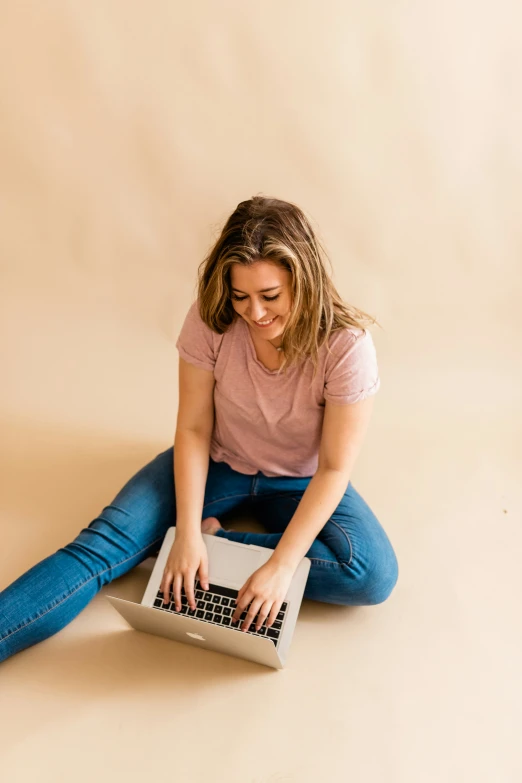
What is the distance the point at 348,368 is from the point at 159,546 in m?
0.59

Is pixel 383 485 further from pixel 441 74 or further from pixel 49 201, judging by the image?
pixel 49 201

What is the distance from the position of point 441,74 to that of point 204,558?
1543mm

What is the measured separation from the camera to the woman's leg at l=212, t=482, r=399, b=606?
4.95 ft

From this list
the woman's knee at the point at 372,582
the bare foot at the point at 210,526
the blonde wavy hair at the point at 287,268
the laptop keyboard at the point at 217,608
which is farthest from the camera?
the bare foot at the point at 210,526

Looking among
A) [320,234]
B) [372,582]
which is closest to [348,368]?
[372,582]

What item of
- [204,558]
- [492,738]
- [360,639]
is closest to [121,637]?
[204,558]

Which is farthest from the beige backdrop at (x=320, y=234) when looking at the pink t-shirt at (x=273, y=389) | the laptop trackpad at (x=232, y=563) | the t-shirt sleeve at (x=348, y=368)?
the t-shirt sleeve at (x=348, y=368)

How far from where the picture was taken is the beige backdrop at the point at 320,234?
1705 mm

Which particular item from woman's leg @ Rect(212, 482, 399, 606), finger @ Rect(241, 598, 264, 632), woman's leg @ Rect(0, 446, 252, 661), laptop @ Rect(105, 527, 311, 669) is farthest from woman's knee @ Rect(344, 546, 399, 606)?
woman's leg @ Rect(0, 446, 252, 661)

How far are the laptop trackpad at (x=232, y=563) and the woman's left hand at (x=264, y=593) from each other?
0.05 metres

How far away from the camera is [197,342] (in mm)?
1538

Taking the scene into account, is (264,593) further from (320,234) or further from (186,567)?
(320,234)

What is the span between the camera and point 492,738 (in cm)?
135

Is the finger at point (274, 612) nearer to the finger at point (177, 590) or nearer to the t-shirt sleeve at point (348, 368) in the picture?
the finger at point (177, 590)
